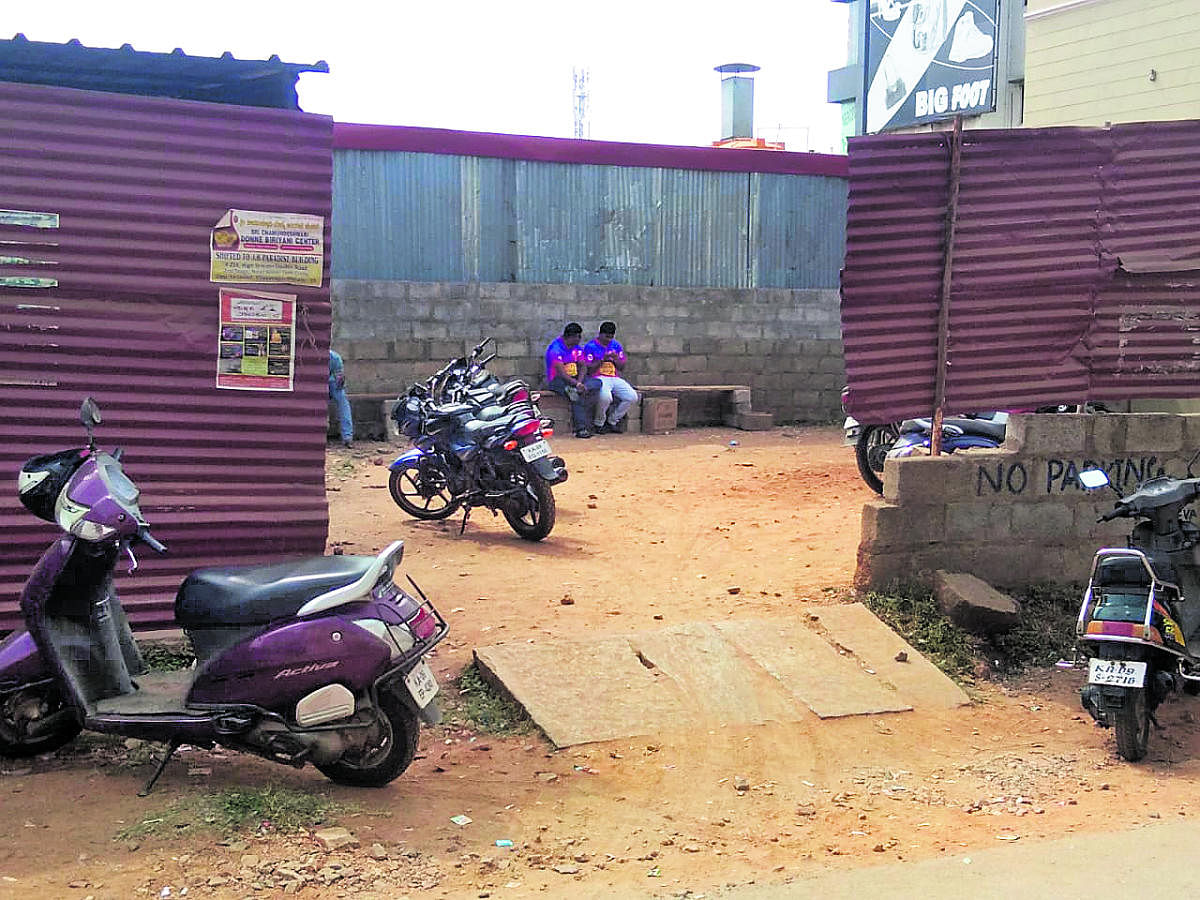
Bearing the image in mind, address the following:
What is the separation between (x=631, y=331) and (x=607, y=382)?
4.55 feet

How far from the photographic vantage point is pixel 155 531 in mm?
5699

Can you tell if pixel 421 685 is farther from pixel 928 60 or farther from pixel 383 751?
pixel 928 60

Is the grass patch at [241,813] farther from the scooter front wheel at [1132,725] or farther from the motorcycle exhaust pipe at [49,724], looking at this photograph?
the scooter front wheel at [1132,725]

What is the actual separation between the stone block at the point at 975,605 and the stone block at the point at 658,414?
9.01m

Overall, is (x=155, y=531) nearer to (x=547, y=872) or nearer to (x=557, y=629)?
(x=557, y=629)

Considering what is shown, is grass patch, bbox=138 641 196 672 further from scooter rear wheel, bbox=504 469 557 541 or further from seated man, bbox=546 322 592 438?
seated man, bbox=546 322 592 438

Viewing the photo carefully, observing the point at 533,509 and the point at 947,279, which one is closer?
the point at 947,279

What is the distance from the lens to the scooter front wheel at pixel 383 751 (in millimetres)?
4453

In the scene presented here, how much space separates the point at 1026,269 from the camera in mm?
6934

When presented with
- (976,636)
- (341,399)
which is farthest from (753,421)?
(976,636)

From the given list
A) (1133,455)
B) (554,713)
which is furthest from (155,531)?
(1133,455)

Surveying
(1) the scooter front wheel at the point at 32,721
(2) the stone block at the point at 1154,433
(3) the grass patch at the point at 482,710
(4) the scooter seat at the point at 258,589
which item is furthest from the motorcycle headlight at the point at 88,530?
(2) the stone block at the point at 1154,433

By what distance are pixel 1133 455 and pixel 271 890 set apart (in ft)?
18.0

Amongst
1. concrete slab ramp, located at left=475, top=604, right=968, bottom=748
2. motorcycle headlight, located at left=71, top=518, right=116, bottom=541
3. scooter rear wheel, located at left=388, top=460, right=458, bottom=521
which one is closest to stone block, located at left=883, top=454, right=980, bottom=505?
concrete slab ramp, located at left=475, top=604, right=968, bottom=748
